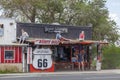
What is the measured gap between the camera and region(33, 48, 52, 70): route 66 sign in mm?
35781

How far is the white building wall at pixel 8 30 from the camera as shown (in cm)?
3622

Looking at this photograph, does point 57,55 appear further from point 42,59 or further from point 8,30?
point 8,30

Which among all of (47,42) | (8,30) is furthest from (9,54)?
(47,42)

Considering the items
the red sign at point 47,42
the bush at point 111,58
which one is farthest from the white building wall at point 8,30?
the bush at point 111,58

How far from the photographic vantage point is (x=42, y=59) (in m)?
36.1

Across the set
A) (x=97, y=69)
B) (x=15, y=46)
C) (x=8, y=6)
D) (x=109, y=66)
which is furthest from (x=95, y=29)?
(x=15, y=46)

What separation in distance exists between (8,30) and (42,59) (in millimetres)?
3621

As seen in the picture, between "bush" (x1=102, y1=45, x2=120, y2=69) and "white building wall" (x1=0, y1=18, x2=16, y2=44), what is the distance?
9149 millimetres

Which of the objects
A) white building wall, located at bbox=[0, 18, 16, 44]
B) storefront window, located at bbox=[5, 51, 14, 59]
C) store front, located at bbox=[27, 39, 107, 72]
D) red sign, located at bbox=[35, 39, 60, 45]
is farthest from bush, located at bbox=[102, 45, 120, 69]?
storefront window, located at bbox=[5, 51, 14, 59]

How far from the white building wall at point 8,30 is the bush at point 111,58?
9.15 metres

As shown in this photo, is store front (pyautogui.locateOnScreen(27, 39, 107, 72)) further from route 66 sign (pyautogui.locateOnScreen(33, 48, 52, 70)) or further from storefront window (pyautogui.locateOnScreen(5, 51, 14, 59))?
storefront window (pyautogui.locateOnScreen(5, 51, 14, 59))

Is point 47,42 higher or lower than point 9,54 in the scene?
higher

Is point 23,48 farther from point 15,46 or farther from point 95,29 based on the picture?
point 95,29

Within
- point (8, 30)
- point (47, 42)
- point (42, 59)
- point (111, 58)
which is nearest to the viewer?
point (47, 42)
